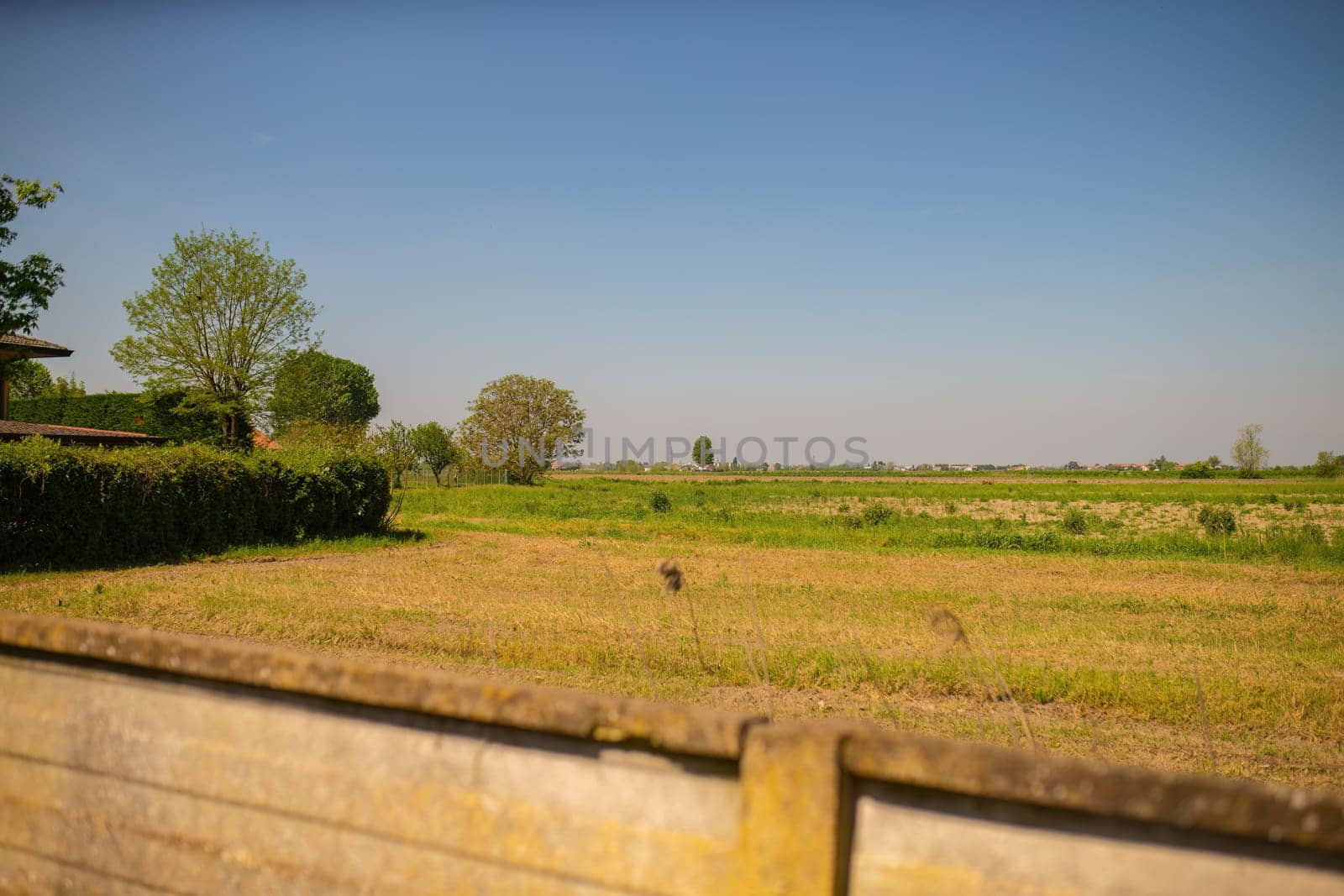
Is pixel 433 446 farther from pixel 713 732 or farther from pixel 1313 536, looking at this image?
pixel 713 732

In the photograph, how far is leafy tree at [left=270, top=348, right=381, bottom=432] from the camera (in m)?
46.8

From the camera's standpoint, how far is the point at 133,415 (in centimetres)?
3922

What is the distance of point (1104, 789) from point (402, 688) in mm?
1890

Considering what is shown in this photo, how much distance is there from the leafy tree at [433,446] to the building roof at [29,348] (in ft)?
128

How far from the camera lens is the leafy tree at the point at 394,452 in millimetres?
25198

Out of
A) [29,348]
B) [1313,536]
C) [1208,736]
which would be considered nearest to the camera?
[1208,736]

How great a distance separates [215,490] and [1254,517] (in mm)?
38730

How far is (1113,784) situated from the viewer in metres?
1.91

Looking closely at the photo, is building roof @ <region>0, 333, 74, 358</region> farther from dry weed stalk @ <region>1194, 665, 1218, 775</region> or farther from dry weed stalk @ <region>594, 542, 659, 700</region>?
dry weed stalk @ <region>1194, 665, 1218, 775</region>

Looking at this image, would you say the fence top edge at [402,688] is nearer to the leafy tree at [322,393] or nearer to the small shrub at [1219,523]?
the small shrub at [1219,523]

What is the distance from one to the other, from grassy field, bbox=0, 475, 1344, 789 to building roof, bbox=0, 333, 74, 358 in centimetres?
1522

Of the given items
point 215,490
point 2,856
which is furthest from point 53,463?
point 2,856

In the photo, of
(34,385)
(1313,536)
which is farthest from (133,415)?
(1313,536)

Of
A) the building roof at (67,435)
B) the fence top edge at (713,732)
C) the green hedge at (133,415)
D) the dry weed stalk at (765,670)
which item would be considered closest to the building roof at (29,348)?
the building roof at (67,435)
